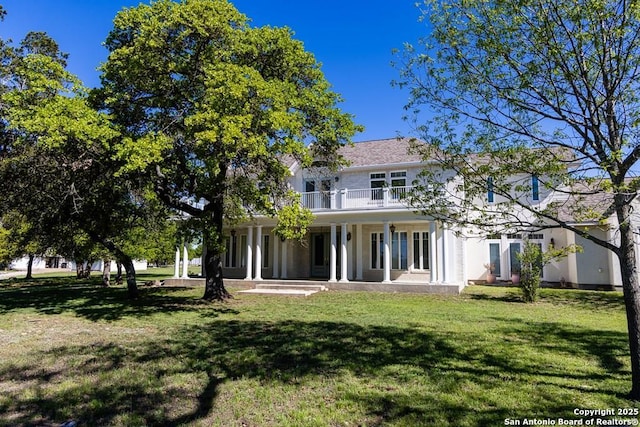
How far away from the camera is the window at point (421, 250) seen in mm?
20078

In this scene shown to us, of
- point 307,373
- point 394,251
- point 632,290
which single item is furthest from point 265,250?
point 632,290

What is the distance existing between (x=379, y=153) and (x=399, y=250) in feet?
17.5

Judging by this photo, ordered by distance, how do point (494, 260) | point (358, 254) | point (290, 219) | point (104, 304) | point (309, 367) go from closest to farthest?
point (309, 367) → point (290, 219) → point (104, 304) → point (358, 254) → point (494, 260)

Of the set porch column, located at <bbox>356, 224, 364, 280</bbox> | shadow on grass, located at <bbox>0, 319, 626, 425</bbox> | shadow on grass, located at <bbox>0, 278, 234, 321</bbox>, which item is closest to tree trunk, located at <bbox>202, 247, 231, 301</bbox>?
shadow on grass, located at <bbox>0, 278, 234, 321</bbox>

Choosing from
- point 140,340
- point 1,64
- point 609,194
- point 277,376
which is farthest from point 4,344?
point 1,64

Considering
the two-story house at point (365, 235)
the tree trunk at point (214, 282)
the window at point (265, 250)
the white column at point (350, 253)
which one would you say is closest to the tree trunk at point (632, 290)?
the tree trunk at point (214, 282)

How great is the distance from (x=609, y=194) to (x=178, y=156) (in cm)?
1117

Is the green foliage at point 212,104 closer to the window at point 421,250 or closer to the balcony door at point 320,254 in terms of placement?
the window at point 421,250

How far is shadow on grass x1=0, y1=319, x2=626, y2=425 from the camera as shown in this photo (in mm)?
4328

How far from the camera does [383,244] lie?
2058 centimetres

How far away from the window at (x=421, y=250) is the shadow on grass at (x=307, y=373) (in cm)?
1138

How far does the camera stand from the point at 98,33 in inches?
540

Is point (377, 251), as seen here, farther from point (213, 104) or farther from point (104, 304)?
point (213, 104)

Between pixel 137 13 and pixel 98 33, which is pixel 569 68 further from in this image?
pixel 98 33
